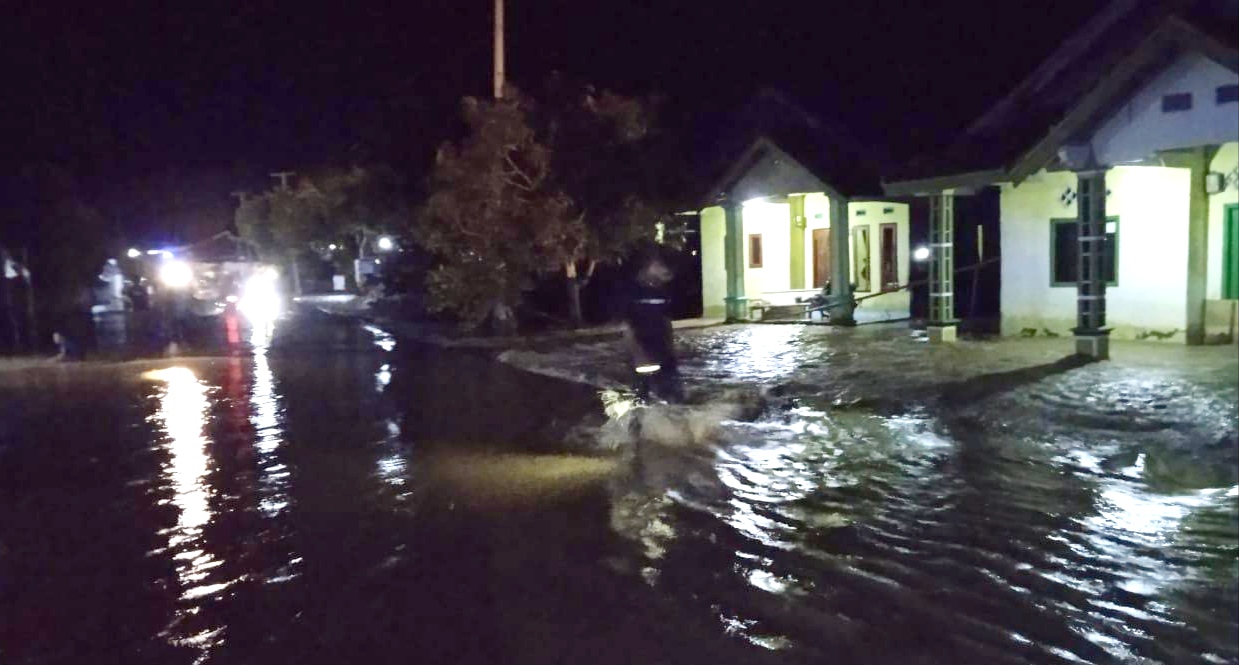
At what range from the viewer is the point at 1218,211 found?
651 inches

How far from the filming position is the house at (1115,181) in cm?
1308

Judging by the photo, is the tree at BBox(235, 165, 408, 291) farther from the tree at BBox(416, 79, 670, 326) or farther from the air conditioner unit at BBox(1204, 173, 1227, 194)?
the air conditioner unit at BBox(1204, 173, 1227, 194)

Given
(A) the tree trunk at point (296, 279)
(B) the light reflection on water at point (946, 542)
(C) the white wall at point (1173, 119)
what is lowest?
(B) the light reflection on water at point (946, 542)

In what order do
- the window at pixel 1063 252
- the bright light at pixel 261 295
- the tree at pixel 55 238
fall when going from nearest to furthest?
1. the window at pixel 1063 252
2. the bright light at pixel 261 295
3. the tree at pixel 55 238

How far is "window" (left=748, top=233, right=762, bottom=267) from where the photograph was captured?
2873 cm

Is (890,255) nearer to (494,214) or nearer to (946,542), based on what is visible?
(494,214)

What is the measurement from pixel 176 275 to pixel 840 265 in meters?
38.7

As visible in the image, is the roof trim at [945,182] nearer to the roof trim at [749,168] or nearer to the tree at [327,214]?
the roof trim at [749,168]

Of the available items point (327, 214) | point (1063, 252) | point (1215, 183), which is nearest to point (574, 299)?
point (1063, 252)

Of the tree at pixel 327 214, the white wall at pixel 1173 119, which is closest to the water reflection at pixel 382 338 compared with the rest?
the tree at pixel 327 214

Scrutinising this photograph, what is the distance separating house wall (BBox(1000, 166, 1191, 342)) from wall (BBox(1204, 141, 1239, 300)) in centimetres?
37

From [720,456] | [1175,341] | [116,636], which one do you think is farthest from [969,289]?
[116,636]

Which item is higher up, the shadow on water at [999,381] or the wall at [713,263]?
the wall at [713,263]

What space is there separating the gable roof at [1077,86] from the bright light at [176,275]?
40944 millimetres
